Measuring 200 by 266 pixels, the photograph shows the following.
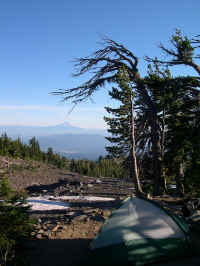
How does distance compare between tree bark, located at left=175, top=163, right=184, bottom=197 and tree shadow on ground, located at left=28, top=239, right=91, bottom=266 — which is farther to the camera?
tree bark, located at left=175, top=163, right=184, bottom=197

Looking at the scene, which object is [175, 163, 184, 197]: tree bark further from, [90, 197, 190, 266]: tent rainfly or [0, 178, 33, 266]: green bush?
[0, 178, 33, 266]: green bush

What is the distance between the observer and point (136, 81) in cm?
1182

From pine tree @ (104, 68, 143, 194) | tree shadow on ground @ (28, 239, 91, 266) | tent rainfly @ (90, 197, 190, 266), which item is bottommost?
tree shadow on ground @ (28, 239, 91, 266)

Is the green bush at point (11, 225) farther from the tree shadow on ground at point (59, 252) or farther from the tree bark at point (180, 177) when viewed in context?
the tree bark at point (180, 177)

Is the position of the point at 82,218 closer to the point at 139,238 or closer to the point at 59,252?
the point at 59,252

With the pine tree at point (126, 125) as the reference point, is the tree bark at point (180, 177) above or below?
below

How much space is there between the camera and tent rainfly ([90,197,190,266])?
4840mm

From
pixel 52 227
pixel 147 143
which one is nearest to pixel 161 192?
pixel 147 143

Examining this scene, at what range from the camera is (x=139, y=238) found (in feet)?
16.4

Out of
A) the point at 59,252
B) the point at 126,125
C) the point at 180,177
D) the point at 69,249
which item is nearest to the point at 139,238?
the point at 69,249

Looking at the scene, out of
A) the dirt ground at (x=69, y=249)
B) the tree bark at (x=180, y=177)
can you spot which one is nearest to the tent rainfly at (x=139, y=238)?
the dirt ground at (x=69, y=249)

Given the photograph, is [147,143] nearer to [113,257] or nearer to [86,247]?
[86,247]

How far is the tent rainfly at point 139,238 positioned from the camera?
4840 millimetres

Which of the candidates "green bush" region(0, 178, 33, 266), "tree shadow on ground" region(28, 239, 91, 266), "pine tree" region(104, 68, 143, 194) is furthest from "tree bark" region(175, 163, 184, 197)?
"green bush" region(0, 178, 33, 266)
